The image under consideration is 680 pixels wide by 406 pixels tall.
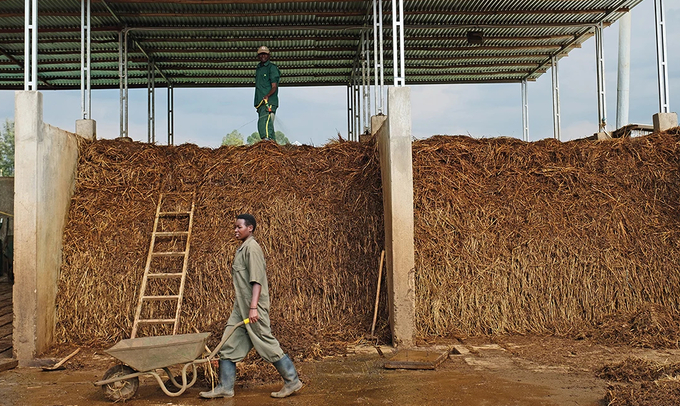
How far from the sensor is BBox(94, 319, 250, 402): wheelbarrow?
5.85 m

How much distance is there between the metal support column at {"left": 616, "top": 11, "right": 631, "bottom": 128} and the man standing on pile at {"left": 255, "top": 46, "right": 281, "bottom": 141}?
12026mm

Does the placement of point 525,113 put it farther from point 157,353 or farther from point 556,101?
point 157,353

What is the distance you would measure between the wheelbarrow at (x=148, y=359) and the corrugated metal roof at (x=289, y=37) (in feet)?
22.5

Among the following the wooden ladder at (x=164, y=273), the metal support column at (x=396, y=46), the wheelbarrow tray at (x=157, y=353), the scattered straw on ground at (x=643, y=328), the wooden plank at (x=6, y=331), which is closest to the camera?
the wheelbarrow tray at (x=157, y=353)

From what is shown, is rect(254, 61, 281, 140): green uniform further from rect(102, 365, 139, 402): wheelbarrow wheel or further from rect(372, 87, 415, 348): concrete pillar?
rect(102, 365, 139, 402): wheelbarrow wheel

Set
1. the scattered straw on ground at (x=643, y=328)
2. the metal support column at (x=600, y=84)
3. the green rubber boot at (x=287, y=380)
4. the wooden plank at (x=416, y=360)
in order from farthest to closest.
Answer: the metal support column at (x=600, y=84) → the scattered straw on ground at (x=643, y=328) → the wooden plank at (x=416, y=360) → the green rubber boot at (x=287, y=380)

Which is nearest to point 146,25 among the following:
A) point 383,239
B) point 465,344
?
point 383,239

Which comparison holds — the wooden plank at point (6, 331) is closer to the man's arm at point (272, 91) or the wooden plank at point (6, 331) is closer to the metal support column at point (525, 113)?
the man's arm at point (272, 91)

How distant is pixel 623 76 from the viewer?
19109 millimetres

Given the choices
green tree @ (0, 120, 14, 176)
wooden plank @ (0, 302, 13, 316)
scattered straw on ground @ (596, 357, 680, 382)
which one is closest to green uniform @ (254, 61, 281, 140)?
wooden plank @ (0, 302, 13, 316)

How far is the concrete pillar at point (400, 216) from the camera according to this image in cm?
830

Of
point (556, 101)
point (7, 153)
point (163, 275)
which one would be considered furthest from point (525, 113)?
point (7, 153)

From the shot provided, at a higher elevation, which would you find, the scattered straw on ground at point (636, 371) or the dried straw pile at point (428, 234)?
→ the dried straw pile at point (428, 234)

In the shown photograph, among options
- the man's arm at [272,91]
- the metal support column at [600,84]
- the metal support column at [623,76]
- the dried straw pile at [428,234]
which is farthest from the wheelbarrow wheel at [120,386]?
the metal support column at [623,76]
